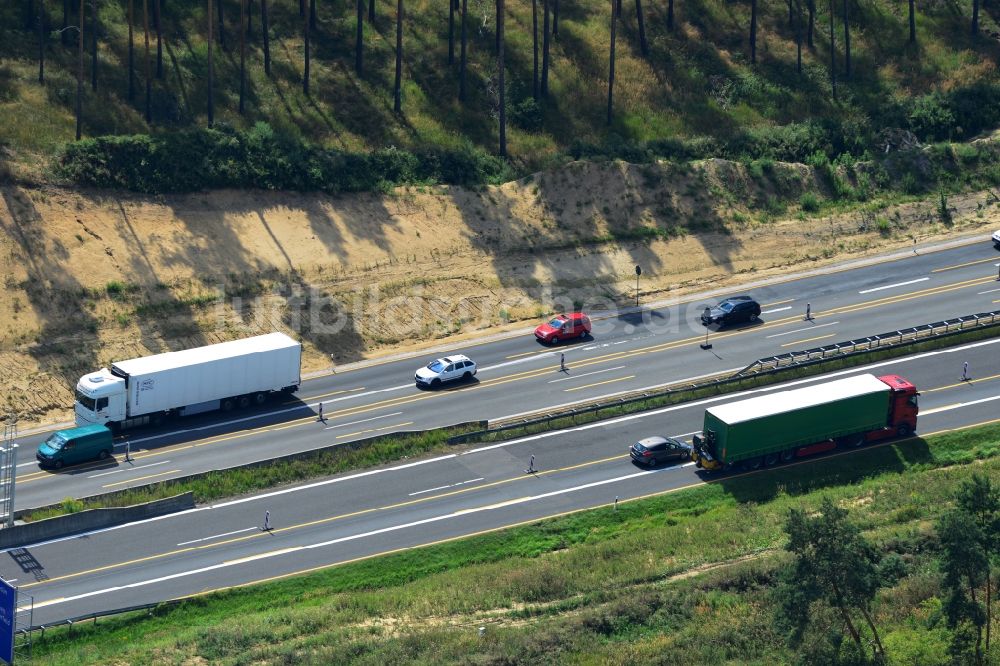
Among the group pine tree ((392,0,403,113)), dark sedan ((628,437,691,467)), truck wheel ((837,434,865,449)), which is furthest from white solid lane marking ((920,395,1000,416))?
pine tree ((392,0,403,113))

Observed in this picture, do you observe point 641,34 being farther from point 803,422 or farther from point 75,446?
point 75,446

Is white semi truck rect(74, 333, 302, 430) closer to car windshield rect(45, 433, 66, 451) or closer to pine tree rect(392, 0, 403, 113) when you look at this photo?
car windshield rect(45, 433, 66, 451)

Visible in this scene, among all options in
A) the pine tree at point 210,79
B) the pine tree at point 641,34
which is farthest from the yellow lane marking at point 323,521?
the pine tree at point 641,34

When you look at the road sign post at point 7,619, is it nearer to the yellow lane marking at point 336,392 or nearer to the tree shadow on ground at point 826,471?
the yellow lane marking at point 336,392

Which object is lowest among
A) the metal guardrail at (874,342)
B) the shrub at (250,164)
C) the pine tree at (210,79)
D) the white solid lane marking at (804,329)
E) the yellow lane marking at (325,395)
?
the yellow lane marking at (325,395)

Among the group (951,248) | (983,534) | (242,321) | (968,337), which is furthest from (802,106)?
(983,534)

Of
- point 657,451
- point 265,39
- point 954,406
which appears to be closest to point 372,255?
point 265,39

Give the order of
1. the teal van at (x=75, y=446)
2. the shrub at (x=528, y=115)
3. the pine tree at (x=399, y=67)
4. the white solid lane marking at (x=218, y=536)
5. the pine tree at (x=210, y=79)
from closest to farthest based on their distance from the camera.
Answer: the white solid lane marking at (x=218, y=536), the teal van at (x=75, y=446), the pine tree at (x=210, y=79), the pine tree at (x=399, y=67), the shrub at (x=528, y=115)
